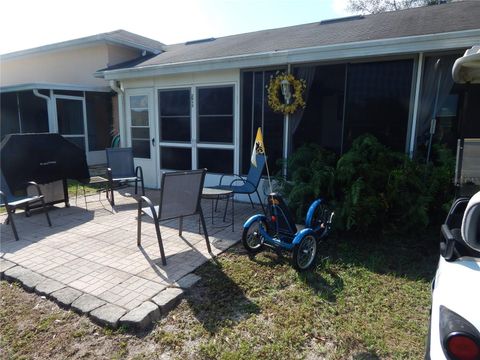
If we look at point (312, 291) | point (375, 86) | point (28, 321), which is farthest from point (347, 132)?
point (28, 321)

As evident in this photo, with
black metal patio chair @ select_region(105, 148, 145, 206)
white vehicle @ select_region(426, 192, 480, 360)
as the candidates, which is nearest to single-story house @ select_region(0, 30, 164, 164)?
black metal patio chair @ select_region(105, 148, 145, 206)

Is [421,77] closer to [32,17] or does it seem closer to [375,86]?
[375,86]

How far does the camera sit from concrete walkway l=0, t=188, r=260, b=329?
279 cm

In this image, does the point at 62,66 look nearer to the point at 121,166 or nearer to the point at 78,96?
the point at 78,96

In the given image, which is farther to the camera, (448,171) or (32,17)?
(32,17)

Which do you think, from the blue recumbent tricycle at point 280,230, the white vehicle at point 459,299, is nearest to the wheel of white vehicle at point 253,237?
the blue recumbent tricycle at point 280,230

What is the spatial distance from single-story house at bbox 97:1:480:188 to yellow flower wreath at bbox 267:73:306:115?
0.49 ft

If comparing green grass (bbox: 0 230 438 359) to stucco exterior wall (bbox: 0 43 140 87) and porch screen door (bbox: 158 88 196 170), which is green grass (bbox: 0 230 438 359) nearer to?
porch screen door (bbox: 158 88 196 170)

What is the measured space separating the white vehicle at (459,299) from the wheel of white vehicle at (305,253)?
4.92 ft

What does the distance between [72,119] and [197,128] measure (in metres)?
6.06

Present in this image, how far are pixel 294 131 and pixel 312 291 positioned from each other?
335 centimetres

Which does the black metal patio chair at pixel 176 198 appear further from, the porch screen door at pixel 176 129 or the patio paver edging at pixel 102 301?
the porch screen door at pixel 176 129

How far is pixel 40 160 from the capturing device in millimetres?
5289

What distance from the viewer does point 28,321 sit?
2.64 meters
